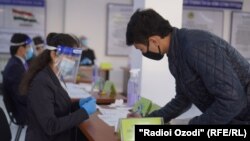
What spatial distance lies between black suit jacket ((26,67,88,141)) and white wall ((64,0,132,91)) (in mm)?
4730

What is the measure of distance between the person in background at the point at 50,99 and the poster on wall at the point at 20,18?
4.62 meters

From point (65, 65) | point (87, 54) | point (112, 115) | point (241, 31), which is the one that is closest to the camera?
point (65, 65)

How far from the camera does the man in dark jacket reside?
1.23 metres

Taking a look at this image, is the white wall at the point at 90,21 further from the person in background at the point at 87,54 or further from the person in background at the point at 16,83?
the person in background at the point at 16,83

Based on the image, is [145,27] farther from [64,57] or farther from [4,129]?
[4,129]

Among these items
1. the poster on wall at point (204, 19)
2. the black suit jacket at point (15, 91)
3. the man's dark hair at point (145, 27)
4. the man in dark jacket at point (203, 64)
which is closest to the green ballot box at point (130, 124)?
the man in dark jacket at point (203, 64)

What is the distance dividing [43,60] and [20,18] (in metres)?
4.82

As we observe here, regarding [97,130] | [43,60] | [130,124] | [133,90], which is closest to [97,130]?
[97,130]

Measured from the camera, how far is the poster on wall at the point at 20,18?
627 cm

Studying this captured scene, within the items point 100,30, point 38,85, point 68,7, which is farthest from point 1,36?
point 38,85

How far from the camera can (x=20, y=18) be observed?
633cm

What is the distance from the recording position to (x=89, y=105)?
1.82 metres

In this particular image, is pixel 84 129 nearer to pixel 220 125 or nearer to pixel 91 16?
pixel 220 125

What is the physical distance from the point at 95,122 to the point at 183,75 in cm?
71
